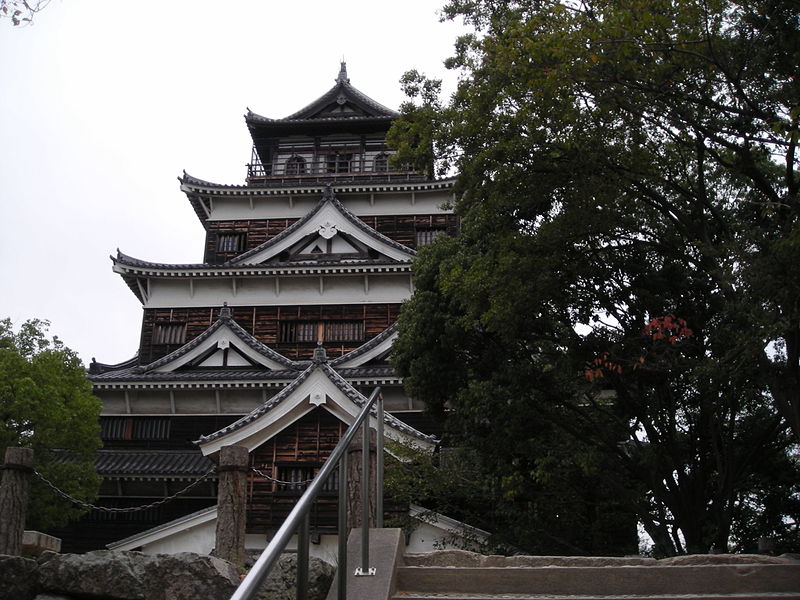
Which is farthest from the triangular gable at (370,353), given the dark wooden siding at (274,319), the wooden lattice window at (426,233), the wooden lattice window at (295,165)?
the wooden lattice window at (295,165)

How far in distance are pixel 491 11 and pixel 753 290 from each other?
4.84m

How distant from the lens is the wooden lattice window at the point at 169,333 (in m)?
22.8

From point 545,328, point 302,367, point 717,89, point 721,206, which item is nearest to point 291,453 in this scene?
point 302,367

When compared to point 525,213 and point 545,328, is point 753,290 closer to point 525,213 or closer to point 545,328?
point 525,213

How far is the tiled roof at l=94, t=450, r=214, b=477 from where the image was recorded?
17984 millimetres

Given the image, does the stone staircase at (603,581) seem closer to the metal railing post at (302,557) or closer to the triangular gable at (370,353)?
the metal railing post at (302,557)

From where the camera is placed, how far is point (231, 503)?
26.4 ft

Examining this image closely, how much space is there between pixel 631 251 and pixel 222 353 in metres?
13.2

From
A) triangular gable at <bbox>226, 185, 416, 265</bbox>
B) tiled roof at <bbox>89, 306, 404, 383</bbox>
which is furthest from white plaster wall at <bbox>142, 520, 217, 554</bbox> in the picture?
triangular gable at <bbox>226, 185, 416, 265</bbox>

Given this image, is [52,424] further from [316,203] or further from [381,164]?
[381,164]

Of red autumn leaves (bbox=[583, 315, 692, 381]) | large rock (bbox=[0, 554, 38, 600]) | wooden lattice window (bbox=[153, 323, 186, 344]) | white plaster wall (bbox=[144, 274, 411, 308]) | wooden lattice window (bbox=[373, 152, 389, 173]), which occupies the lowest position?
large rock (bbox=[0, 554, 38, 600])

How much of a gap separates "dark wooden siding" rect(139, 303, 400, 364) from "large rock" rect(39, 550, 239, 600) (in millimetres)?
17705

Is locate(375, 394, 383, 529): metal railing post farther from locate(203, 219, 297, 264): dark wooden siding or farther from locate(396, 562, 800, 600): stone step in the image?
locate(203, 219, 297, 264): dark wooden siding

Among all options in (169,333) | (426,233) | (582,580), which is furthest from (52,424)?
(582,580)
